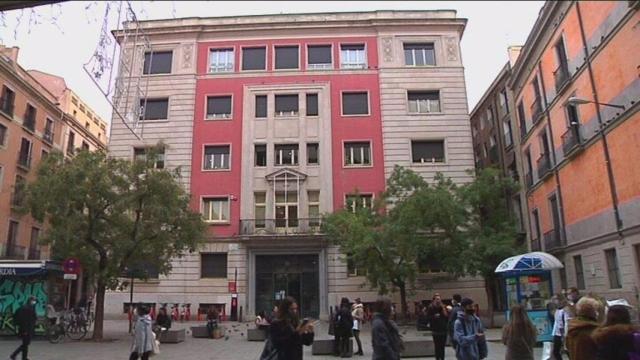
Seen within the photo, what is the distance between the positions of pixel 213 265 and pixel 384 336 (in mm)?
27092

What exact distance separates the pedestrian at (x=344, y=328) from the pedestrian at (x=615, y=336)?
10181mm

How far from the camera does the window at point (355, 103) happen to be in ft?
117

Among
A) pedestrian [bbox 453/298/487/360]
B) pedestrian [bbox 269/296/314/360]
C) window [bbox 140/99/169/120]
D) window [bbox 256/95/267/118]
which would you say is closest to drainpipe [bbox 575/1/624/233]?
pedestrian [bbox 453/298/487/360]

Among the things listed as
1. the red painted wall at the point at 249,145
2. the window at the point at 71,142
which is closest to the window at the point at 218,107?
the red painted wall at the point at 249,145

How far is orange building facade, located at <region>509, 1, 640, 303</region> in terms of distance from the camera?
733 inches

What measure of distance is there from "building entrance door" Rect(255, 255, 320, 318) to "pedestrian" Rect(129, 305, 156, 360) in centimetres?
2146

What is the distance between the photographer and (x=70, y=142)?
45.8 m

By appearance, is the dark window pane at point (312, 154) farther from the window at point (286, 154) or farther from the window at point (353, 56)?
the window at point (353, 56)

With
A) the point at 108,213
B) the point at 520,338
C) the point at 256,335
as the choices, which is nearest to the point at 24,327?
the point at 108,213

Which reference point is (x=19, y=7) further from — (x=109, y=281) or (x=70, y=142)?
(x=70, y=142)

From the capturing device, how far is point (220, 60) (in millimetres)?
36812

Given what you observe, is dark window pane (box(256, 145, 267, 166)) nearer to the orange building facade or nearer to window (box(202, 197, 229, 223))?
window (box(202, 197, 229, 223))

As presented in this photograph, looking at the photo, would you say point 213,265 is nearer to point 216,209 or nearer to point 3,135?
point 216,209

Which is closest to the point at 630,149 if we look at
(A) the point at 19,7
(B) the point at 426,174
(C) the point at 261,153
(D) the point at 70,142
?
(B) the point at 426,174
